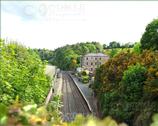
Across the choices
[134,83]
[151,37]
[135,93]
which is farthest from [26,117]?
[151,37]

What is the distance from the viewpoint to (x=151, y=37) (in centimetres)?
5638

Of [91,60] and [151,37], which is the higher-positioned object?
[151,37]

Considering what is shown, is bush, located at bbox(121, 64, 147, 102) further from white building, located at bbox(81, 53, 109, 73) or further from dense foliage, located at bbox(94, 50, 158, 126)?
white building, located at bbox(81, 53, 109, 73)

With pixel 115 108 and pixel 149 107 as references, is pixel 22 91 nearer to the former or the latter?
pixel 149 107

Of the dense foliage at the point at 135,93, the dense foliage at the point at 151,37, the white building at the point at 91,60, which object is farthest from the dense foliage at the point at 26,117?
the white building at the point at 91,60

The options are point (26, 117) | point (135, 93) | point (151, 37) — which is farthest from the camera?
point (151, 37)

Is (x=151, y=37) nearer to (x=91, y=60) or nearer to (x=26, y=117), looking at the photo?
(x=26, y=117)

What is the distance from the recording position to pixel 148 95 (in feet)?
104

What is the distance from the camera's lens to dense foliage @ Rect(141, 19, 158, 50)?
54.6 metres

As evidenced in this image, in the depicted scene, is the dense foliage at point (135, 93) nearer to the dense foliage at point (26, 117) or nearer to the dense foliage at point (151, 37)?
the dense foliage at point (151, 37)

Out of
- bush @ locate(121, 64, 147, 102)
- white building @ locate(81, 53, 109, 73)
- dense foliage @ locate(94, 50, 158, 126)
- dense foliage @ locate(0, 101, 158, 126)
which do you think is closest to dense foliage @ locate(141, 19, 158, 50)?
dense foliage @ locate(94, 50, 158, 126)

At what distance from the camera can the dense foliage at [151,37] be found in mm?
54594

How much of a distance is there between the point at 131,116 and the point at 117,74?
998 cm

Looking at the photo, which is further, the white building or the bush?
the white building
